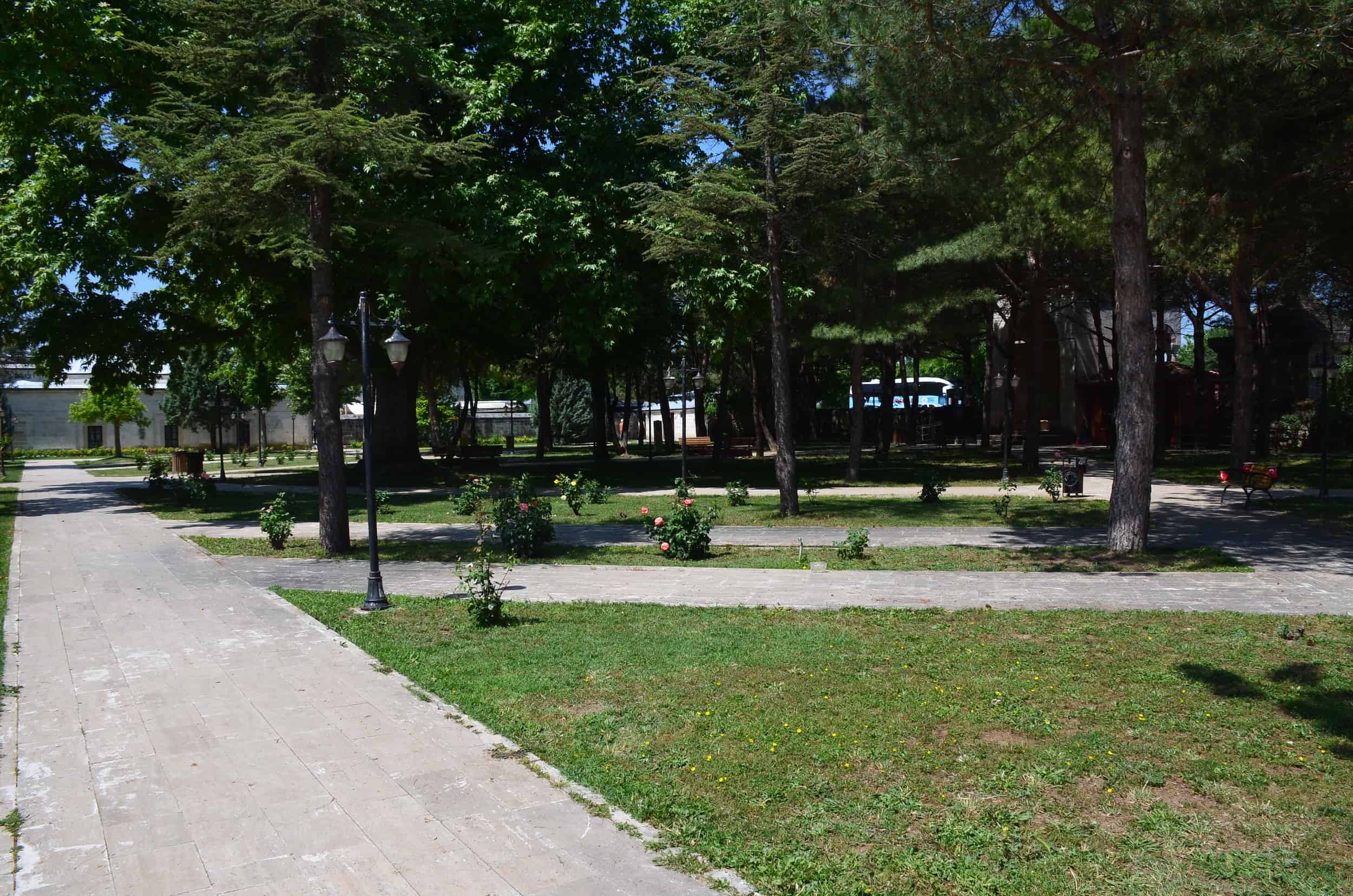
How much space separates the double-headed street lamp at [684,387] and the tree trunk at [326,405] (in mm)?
6850

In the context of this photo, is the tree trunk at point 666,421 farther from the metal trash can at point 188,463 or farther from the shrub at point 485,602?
the shrub at point 485,602

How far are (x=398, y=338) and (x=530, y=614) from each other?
10.9 ft

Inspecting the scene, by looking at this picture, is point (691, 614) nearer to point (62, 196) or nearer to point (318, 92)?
point (318, 92)

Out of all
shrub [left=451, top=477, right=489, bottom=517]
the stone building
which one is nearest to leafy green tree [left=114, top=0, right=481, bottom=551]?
shrub [left=451, top=477, right=489, bottom=517]

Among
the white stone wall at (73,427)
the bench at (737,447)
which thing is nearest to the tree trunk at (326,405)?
the bench at (737,447)

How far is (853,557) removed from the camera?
40.1 feet

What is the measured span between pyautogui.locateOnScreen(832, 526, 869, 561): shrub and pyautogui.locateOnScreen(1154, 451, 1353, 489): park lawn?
13.8 meters

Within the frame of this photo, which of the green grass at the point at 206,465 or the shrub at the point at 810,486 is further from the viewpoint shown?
the green grass at the point at 206,465

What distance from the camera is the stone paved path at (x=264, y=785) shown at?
159 inches

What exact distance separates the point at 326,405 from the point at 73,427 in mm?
63388

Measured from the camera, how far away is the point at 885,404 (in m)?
35.2

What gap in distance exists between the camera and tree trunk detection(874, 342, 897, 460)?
3450cm

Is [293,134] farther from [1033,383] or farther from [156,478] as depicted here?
[1033,383]

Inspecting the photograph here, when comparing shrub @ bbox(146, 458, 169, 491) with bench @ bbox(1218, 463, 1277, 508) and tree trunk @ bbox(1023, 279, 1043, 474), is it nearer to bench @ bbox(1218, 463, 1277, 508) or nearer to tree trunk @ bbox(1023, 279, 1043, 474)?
tree trunk @ bbox(1023, 279, 1043, 474)
